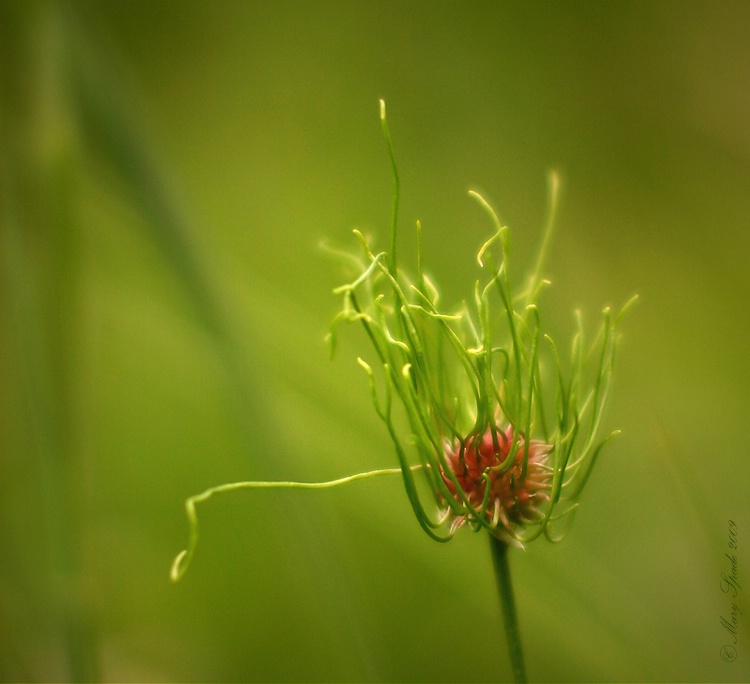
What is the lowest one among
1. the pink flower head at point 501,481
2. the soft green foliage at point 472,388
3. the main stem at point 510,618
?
the main stem at point 510,618

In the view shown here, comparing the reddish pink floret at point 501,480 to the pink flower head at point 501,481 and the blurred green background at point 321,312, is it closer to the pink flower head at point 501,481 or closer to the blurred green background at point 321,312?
the pink flower head at point 501,481

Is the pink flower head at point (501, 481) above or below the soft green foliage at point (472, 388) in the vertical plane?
below

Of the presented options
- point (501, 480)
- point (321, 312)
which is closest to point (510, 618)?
point (501, 480)

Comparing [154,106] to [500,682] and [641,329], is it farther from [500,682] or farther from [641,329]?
[500,682]

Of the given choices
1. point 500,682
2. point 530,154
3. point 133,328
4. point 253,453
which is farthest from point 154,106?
point 500,682

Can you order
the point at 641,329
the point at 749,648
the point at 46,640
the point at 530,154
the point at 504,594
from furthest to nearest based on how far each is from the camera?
the point at 530,154 < the point at 641,329 < the point at 46,640 < the point at 749,648 < the point at 504,594

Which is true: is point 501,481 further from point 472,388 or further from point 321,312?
point 321,312

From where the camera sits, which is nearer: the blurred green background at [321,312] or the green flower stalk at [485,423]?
the green flower stalk at [485,423]

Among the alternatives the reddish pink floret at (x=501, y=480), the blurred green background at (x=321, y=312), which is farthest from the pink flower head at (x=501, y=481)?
the blurred green background at (x=321, y=312)
